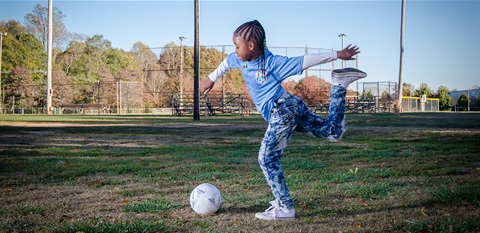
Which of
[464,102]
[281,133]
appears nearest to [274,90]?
[281,133]

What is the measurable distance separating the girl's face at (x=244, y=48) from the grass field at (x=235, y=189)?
1.39 m

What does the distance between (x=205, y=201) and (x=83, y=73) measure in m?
64.8

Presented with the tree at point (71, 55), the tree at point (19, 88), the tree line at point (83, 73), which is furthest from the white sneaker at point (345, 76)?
the tree at point (71, 55)

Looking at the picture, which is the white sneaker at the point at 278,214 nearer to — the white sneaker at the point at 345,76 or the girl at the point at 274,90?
the girl at the point at 274,90

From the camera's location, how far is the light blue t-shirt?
3.81 meters

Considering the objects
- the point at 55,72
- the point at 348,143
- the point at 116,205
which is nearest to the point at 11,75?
the point at 55,72

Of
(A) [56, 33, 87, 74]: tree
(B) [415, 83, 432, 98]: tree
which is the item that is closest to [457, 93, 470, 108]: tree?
(B) [415, 83, 432, 98]: tree

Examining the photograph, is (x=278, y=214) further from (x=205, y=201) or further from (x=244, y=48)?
(x=244, y=48)

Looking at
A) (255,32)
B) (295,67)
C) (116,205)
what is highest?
(255,32)

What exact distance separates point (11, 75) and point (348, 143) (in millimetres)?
49887

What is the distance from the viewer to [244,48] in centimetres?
377

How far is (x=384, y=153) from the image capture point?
8.23 m

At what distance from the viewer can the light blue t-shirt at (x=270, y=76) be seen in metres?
3.81

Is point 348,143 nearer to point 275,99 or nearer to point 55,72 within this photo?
point 275,99
